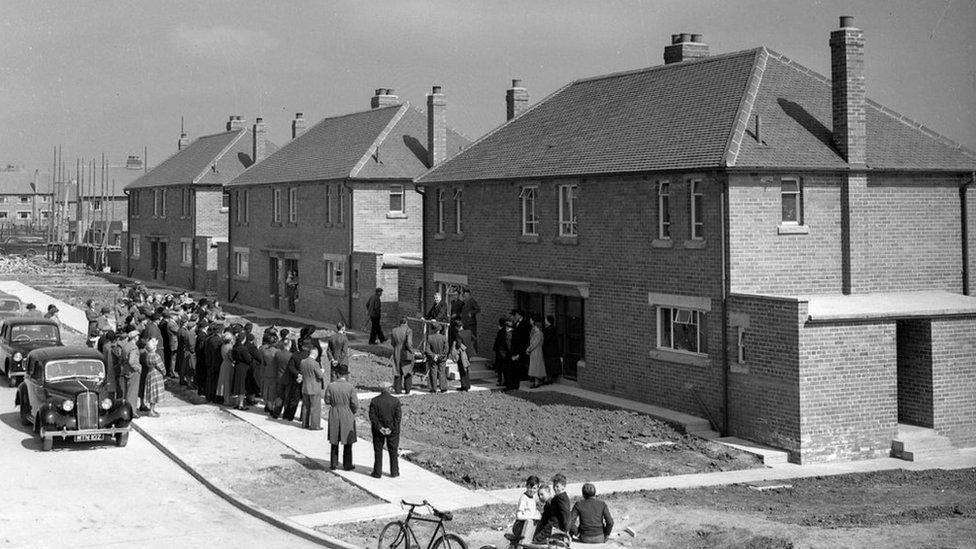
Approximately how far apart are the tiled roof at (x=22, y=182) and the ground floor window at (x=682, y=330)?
119 meters

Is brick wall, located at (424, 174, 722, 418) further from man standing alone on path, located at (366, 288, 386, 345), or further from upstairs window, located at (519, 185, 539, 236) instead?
man standing alone on path, located at (366, 288, 386, 345)

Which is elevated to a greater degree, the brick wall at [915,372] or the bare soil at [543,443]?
the brick wall at [915,372]

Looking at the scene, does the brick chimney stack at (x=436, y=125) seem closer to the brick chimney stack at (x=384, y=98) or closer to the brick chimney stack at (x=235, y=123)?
the brick chimney stack at (x=384, y=98)

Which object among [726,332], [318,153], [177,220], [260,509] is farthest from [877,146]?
[177,220]

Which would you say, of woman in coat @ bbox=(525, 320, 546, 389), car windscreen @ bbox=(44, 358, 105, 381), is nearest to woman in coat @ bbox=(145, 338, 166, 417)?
car windscreen @ bbox=(44, 358, 105, 381)

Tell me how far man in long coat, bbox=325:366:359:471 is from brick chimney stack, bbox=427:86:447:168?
22.7m

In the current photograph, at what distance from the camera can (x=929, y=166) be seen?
25031 mm

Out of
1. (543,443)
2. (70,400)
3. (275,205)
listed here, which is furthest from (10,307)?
(543,443)

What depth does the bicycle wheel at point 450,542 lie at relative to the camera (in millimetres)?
12695

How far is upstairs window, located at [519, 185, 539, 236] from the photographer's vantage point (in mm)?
29609

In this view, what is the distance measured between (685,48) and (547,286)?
8.20 m

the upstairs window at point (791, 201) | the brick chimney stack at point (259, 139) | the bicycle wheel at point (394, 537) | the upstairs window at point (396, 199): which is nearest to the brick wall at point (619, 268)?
the upstairs window at point (791, 201)

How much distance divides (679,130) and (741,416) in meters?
7.16

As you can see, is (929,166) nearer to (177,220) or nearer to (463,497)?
(463,497)
